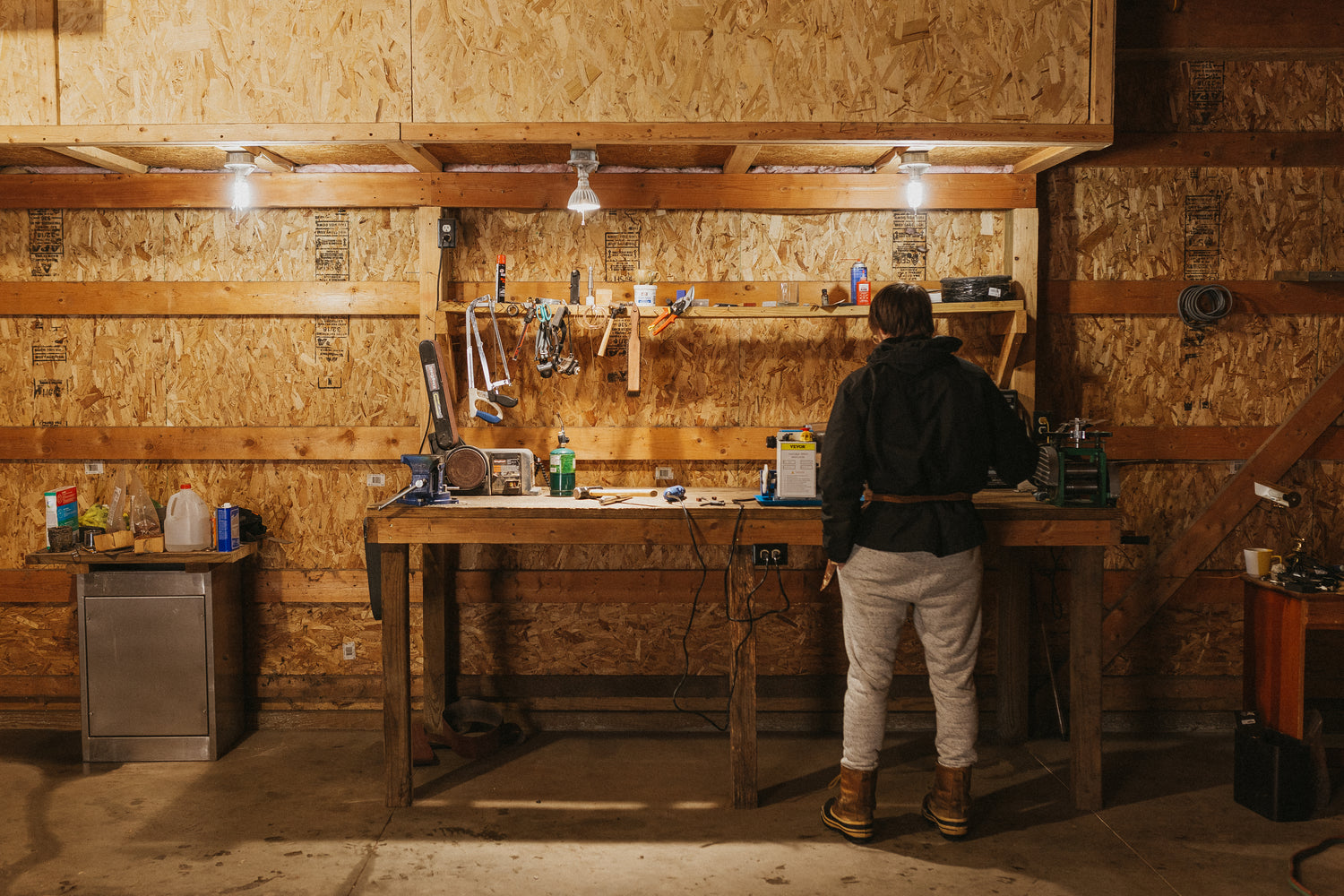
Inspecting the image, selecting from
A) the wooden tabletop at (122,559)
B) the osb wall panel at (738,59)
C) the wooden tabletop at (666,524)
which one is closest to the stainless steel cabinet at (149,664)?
the wooden tabletop at (122,559)

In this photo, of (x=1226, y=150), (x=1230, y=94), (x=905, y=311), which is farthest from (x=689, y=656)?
(x=1230, y=94)

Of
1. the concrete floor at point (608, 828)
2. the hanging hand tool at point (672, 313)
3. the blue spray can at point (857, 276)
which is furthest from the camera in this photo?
the blue spray can at point (857, 276)

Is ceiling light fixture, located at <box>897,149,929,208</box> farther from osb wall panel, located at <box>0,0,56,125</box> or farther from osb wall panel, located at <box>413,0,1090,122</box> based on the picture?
osb wall panel, located at <box>0,0,56,125</box>

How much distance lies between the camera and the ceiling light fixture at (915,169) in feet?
12.7

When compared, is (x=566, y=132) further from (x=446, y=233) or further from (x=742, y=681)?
(x=742, y=681)

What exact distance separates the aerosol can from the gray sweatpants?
1.27 meters

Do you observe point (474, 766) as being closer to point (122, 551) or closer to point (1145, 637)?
point (122, 551)

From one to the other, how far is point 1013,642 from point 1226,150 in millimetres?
2479

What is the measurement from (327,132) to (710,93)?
4.93 feet

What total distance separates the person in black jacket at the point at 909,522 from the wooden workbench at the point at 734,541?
0.33 m

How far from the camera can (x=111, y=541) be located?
3967mm

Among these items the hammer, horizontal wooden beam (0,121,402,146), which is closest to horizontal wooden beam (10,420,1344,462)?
the hammer

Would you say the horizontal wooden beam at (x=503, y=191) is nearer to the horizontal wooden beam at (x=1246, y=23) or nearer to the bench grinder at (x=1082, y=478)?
the horizontal wooden beam at (x=1246, y=23)

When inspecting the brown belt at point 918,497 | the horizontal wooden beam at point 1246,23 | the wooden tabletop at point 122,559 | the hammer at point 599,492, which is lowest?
the wooden tabletop at point 122,559
